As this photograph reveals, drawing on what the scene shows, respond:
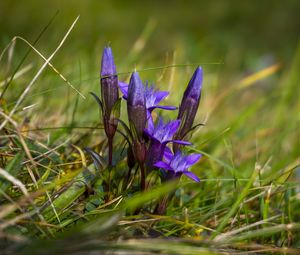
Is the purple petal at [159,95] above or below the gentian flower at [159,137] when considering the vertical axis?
above

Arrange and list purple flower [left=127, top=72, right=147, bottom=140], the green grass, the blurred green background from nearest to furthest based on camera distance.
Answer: the green grass → purple flower [left=127, top=72, right=147, bottom=140] → the blurred green background

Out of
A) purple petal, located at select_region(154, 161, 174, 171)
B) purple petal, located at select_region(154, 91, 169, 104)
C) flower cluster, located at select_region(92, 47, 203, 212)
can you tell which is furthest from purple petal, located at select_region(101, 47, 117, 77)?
purple petal, located at select_region(154, 161, 174, 171)

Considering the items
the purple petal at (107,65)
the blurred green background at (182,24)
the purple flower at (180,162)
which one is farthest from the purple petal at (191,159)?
the blurred green background at (182,24)

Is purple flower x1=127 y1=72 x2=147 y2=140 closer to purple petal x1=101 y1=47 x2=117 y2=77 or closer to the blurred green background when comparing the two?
purple petal x1=101 y1=47 x2=117 y2=77

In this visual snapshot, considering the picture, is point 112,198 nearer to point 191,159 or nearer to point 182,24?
point 191,159

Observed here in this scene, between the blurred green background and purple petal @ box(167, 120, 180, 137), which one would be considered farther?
the blurred green background

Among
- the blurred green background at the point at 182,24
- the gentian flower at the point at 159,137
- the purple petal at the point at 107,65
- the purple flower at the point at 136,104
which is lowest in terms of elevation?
the gentian flower at the point at 159,137

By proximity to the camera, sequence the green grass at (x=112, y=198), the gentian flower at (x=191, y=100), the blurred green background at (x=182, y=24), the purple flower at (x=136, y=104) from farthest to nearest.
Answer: the blurred green background at (x=182, y=24)
the gentian flower at (x=191, y=100)
the purple flower at (x=136, y=104)
the green grass at (x=112, y=198)

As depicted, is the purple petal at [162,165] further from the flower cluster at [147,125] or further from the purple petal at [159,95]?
the purple petal at [159,95]
